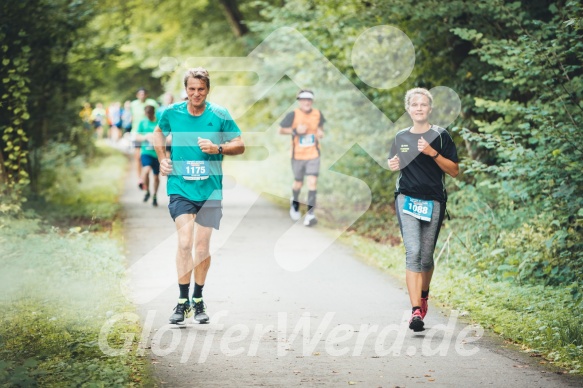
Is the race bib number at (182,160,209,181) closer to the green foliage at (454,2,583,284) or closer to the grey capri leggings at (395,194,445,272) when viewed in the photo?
the grey capri leggings at (395,194,445,272)

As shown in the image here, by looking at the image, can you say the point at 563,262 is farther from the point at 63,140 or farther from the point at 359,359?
the point at 63,140

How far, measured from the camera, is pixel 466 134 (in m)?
9.60

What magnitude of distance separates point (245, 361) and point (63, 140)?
57.9 feet

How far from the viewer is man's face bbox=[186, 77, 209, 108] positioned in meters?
7.51

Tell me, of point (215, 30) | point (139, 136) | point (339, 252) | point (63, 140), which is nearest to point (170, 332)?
point (339, 252)

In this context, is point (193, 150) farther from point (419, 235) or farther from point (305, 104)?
point (305, 104)

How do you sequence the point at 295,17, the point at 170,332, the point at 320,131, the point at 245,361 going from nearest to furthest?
the point at 245,361 → the point at 170,332 → the point at 320,131 → the point at 295,17

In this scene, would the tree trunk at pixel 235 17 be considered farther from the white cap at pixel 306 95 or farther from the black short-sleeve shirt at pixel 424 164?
the black short-sleeve shirt at pixel 424 164

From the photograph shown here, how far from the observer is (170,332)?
739 cm

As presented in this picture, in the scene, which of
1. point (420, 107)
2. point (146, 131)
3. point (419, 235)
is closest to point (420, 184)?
point (419, 235)

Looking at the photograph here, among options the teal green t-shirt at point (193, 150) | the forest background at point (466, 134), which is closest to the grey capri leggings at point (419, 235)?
the forest background at point (466, 134)

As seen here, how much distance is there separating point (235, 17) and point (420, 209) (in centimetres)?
2221

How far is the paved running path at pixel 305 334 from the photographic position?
6043mm

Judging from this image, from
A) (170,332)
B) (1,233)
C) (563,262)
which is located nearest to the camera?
(170,332)
